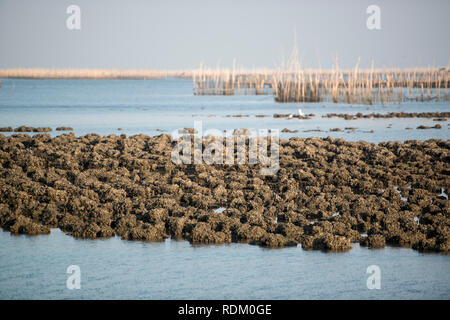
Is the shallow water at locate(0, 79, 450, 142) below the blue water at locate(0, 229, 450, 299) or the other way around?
the other way around

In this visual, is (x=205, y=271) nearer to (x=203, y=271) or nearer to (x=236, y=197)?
(x=203, y=271)

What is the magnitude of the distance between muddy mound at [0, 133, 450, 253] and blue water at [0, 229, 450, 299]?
0.41 m

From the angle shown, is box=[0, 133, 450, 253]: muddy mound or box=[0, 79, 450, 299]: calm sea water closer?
box=[0, 79, 450, 299]: calm sea water

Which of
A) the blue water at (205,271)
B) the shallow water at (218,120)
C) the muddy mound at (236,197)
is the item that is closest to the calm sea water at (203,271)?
the blue water at (205,271)

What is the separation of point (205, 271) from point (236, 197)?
4.62 m

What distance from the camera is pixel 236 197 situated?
1553 centimetres

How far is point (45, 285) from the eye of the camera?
10.5m

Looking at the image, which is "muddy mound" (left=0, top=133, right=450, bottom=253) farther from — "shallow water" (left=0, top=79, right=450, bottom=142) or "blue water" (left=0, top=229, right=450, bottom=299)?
"shallow water" (left=0, top=79, right=450, bottom=142)

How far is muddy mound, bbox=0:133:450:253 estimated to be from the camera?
12.6 meters

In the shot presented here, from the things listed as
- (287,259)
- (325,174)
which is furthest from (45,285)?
(325,174)

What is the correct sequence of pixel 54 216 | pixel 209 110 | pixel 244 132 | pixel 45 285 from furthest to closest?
pixel 209 110, pixel 244 132, pixel 54 216, pixel 45 285

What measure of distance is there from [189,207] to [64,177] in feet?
16.9

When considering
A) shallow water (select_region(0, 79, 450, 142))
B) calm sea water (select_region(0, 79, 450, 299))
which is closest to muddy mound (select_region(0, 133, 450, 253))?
calm sea water (select_region(0, 79, 450, 299))
